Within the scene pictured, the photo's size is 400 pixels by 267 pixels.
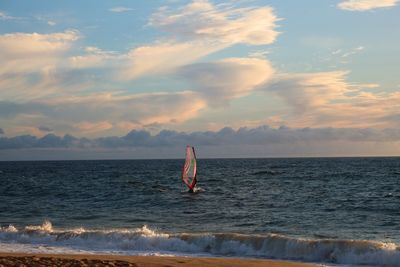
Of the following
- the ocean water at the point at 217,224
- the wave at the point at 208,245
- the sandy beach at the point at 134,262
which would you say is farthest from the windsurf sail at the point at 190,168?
the sandy beach at the point at 134,262

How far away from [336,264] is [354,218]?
9.88m

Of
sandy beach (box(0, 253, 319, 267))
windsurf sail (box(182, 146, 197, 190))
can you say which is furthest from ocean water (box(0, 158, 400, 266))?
windsurf sail (box(182, 146, 197, 190))

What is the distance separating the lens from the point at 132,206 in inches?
1298

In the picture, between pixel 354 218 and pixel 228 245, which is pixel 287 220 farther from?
pixel 228 245

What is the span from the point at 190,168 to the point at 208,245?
78.4ft

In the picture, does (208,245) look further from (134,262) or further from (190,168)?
(190,168)

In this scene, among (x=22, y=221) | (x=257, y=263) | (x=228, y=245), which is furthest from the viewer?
(x=22, y=221)

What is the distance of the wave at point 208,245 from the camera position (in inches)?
659

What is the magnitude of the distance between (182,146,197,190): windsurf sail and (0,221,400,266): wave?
19821 millimetres

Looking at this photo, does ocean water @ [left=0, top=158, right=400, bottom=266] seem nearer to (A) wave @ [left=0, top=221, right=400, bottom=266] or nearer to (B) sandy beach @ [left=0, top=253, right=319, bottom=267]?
(A) wave @ [left=0, top=221, right=400, bottom=266]

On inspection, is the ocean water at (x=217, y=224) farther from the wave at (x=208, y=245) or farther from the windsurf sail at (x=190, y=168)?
the windsurf sail at (x=190, y=168)

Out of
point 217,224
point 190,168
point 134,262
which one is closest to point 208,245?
point 134,262

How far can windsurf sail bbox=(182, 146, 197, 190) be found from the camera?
40.8 metres

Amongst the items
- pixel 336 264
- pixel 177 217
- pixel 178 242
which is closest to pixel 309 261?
pixel 336 264
